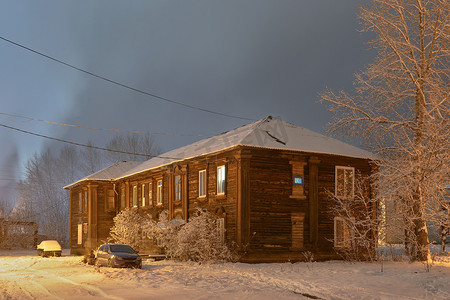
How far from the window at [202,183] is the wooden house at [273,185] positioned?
0.22 feet

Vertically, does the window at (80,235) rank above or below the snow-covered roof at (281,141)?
below

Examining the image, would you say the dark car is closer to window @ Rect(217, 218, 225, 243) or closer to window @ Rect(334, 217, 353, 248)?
window @ Rect(217, 218, 225, 243)

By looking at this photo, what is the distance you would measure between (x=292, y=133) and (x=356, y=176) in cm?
520

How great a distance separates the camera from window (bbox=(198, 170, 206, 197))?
33.5m

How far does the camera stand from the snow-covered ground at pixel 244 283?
55.4ft

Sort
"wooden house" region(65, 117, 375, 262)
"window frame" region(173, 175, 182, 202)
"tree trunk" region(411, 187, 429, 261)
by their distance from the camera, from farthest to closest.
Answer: "window frame" region(173, 175, 182, 202) < "wooden house" region(65, 117, 375, 262) < "tree trunk" region(411, 187, 429, 261)

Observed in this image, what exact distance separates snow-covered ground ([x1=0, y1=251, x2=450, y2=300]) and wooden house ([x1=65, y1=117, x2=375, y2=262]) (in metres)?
3.15

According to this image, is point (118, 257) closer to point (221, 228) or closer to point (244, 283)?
point (221, 228)

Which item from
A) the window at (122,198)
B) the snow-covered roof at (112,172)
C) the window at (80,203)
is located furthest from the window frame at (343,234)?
the window at (80,203)

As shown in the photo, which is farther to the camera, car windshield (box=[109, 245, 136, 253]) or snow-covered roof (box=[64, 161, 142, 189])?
snow-covered roof (box=[64, 161, 142, 189])

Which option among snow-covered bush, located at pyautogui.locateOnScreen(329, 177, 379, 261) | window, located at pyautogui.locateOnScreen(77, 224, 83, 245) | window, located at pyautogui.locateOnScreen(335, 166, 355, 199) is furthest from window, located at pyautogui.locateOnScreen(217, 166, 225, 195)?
window, located at pyautogui.locateOnScreen(77, 224, 83, 245)

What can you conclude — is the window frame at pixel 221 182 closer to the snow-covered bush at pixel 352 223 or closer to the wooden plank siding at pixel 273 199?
the wooden plank siding at pixel 273 199

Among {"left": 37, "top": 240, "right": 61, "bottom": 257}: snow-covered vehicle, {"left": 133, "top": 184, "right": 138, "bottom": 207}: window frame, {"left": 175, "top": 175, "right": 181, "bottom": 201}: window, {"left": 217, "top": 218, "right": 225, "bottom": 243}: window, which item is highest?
{"left": 175, "top": 175, "right": 181, "bottom": 201}: window

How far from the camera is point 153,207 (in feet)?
136
